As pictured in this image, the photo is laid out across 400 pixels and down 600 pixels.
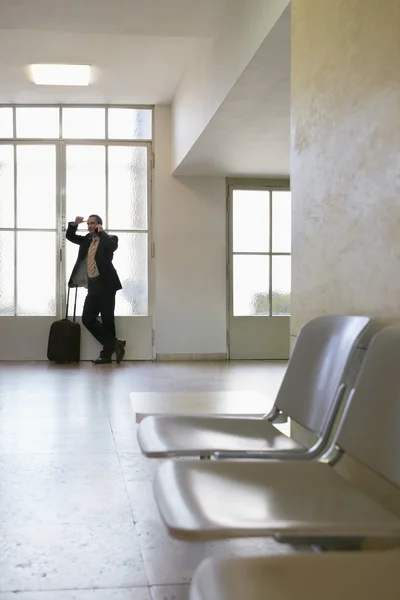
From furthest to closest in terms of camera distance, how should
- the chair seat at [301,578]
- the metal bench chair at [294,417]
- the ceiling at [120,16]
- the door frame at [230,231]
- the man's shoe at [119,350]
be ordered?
the door frame at [230,231] < the man's shoe at [119,350] < the ceiling at [120,16] < the metal bench chair at [294,417] < the chair seat at [301,578]

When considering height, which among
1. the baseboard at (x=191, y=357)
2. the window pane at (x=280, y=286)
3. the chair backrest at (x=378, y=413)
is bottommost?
the baseboard at (x=191, y=357)

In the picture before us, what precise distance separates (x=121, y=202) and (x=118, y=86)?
1.35m

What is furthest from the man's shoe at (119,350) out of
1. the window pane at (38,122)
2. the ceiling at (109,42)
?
the ceiling at (109,42)

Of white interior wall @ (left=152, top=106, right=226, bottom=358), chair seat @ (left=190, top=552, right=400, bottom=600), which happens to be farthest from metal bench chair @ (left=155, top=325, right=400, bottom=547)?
white interior wall @ (left=152, top=106, right=226, bottom=358)

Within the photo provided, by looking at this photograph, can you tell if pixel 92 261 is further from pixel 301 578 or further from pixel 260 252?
pixel 301 578

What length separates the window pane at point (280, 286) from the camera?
859 cm

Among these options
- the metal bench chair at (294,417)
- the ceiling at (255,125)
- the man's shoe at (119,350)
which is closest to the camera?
the metal bench chair at (294,417)

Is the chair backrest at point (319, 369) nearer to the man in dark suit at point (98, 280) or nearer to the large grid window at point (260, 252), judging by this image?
the man in dark suit at point (98, 280)

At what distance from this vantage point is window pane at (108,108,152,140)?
8297 mm

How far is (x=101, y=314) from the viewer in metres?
7.86

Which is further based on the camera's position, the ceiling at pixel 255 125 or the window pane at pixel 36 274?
the window pane at pixel 36 274

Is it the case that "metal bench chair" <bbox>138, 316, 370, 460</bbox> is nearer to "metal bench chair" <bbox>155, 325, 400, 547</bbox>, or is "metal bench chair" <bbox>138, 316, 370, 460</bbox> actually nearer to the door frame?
"metal bench chair" <bbox>155, 325, 400, 547</bbox>

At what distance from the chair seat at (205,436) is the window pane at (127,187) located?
634cm

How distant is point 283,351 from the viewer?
28.2 feet
